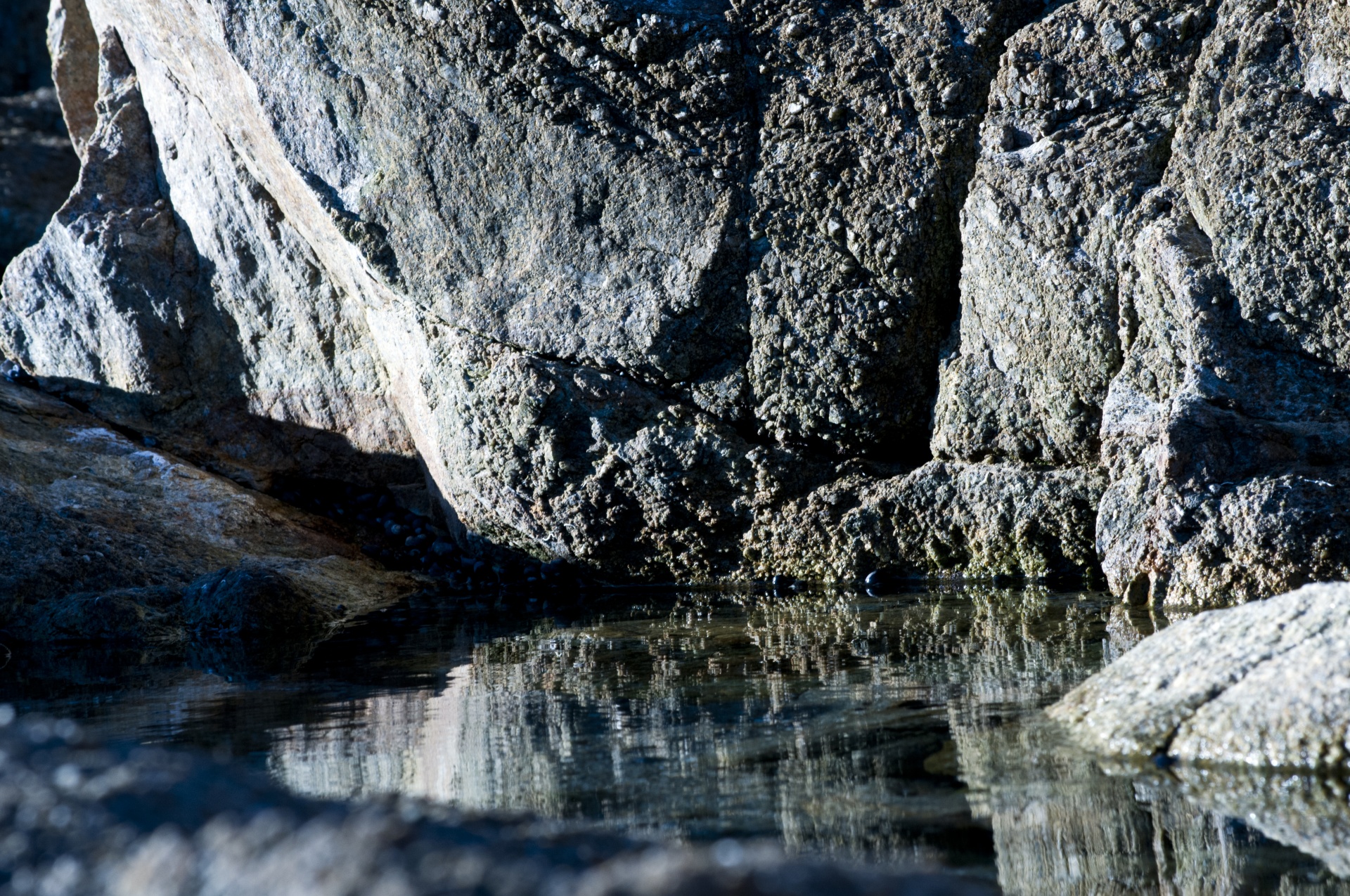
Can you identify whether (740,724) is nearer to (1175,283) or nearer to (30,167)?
(1175,283)

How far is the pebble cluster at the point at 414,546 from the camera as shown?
27.8 ft

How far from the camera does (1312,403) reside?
5996 mm

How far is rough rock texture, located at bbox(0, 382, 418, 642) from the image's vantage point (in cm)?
720

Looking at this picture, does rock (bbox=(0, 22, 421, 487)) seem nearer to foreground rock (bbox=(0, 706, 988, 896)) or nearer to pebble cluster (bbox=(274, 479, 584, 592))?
pebble cluster (bbox=(274, 479, 584, 592))

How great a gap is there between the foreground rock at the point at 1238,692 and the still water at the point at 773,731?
0.11m

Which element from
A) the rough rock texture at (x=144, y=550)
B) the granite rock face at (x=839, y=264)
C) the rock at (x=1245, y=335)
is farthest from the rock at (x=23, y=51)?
the rock at (x=1245, y=335)

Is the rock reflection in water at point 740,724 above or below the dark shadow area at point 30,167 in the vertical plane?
below

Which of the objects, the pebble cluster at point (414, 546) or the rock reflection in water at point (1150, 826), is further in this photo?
the pebble cluster at point (414, 546)

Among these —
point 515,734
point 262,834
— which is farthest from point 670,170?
point 262,834

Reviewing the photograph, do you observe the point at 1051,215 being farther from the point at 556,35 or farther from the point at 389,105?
the point at 389,105

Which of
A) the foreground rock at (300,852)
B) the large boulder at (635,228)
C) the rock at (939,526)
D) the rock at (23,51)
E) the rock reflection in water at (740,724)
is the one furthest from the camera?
the rock at (23,51)

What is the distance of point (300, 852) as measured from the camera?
5.97 ft

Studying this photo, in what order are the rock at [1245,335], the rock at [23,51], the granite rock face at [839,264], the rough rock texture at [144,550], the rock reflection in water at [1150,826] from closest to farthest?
the rock reflection in water at [1150,826], the rock at [1245,335], the granite rock face at [839,264], the rough rock texture at [144,550], the rock at [23,51]

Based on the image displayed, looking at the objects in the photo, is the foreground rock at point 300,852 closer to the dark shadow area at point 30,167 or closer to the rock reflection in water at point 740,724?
the rock reflection in water at point 740,724
